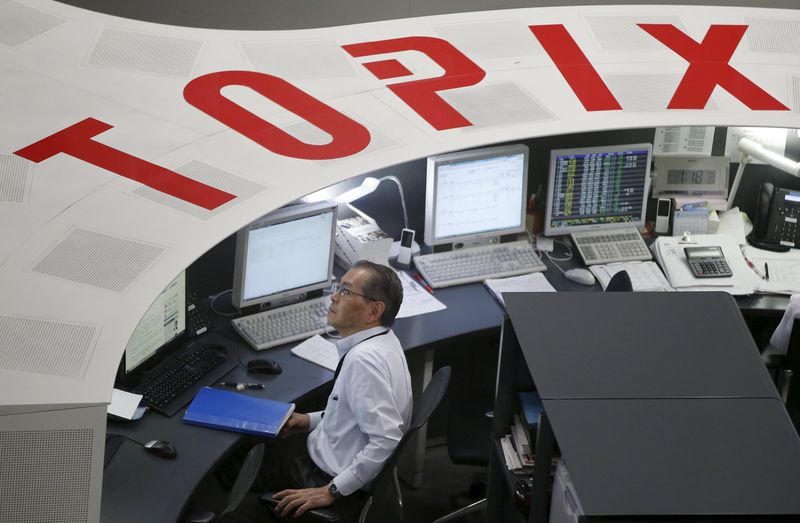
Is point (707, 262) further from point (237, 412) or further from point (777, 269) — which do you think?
point (237, 412)

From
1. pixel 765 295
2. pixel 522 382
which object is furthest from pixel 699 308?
pixel 765 295

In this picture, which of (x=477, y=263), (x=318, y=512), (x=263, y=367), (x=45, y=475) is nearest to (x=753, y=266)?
(x=477, y=263)

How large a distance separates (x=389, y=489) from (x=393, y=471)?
0.10m

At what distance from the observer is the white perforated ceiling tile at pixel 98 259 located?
2484 millimetres

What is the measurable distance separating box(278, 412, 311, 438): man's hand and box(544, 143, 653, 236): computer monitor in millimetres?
1689

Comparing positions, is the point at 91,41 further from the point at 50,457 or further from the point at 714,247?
the point at 714,247

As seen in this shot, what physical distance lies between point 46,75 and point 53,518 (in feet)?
6.57

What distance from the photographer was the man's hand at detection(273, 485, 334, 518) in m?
3.32

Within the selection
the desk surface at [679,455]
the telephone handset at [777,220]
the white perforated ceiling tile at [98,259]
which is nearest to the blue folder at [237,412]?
the white perforated ceiling tile at [98,259]

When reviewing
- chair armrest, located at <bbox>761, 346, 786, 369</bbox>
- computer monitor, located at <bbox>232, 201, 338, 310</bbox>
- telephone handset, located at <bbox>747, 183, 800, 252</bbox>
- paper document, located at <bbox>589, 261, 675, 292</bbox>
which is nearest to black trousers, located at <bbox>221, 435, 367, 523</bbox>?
computer monitor, located at <bbox>232, 201, 338, 310</bbox>

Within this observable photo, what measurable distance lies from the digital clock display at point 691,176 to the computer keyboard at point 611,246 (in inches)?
14.2

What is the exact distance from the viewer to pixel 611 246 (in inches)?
187

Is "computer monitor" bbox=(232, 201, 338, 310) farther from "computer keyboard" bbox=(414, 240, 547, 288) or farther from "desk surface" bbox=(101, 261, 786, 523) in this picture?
"computer keyboard" bbox=(414, 240, 547, 288)

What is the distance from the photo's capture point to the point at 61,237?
8.69 ft
